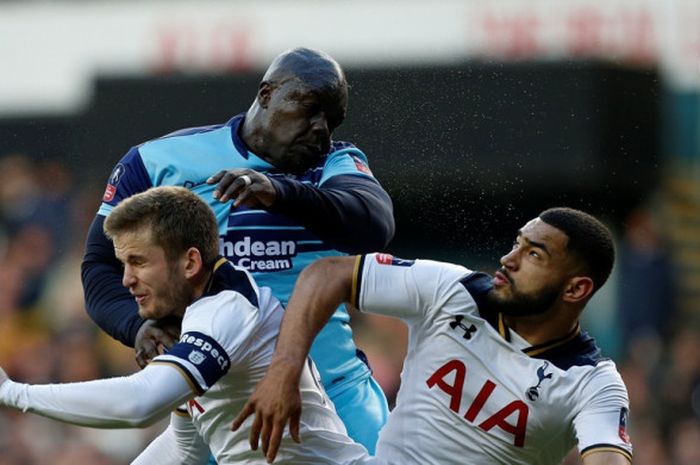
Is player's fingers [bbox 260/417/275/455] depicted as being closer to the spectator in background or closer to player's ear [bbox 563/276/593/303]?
player's ear [bbox 563/276/593/303]

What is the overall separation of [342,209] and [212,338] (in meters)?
0.88

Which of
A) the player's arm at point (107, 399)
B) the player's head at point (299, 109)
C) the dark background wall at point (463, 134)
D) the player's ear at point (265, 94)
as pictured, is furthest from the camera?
the dark background wall at point (463, 134)

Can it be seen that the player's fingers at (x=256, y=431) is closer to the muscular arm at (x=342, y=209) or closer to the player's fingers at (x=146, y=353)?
the player's fingers at (x=146, y=353)

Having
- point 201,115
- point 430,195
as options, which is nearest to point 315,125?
point 430,195

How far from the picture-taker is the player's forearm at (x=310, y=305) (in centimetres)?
610

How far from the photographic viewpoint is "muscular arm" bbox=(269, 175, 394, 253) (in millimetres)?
6453

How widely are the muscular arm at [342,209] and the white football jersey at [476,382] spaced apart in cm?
24

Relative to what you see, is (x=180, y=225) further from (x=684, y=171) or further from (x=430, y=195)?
(x=684, y=171)

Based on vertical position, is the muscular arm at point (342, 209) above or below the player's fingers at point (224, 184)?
below

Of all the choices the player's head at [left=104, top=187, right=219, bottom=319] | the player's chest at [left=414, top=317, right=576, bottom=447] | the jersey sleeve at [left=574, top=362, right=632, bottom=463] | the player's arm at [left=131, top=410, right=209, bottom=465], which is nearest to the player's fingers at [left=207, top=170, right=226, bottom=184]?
the player's head at [left=104, top=187, right=219, bottom=319]

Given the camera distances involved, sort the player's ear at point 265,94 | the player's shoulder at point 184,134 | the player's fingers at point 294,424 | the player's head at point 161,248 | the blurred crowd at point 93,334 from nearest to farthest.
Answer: the player's fingers at point 294,424 < the player's head at point 161,248 < the player's ear at point 265,94 < the player's shoulder at point 184,134 < the blurred crowd at point 93,334

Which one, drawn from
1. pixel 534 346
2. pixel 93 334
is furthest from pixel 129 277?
pixel 93 334

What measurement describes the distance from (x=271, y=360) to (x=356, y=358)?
102 centimetres

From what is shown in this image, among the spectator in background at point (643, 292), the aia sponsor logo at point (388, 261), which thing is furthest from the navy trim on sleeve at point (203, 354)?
the spectator in background at point (643, 292)
